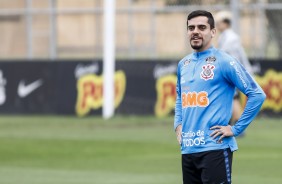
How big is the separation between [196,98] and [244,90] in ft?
1.30

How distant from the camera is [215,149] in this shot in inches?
310

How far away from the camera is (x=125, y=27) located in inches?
1144

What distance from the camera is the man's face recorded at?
25.8 feet

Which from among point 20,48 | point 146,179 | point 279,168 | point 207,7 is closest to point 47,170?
point 146,179

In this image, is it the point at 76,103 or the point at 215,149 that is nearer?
the point at 215,149

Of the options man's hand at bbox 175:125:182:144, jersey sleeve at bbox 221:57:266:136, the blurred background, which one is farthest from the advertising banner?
jersey sleeve at bbox 221:57:266:136

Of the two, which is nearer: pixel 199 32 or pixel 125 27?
pixel 199 32

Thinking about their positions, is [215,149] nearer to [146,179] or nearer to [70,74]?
[146,179]

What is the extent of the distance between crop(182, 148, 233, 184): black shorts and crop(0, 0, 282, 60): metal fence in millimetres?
18083

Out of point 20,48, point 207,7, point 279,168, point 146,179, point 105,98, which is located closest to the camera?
point 146,179

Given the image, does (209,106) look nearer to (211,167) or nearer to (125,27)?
(211,167)

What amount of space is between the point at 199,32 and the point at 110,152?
9.09 metres

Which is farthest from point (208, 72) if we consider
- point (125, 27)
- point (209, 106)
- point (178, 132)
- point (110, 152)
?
point (125, 27)

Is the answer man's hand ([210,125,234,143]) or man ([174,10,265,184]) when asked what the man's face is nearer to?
man ([174,10,265,184])
